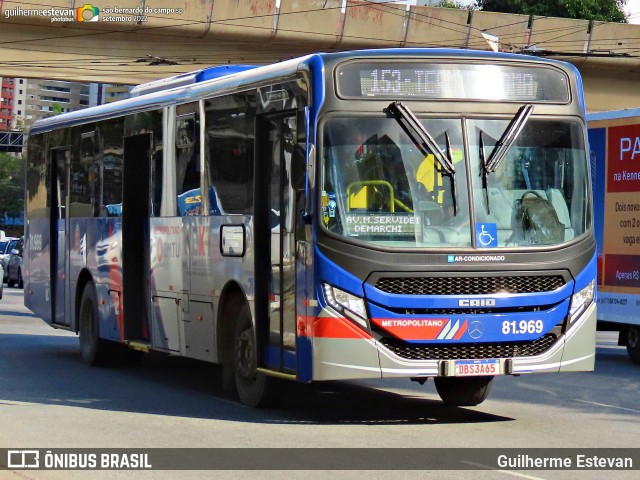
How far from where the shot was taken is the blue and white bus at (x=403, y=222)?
1132cm

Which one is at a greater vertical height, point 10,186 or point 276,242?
point 276,242

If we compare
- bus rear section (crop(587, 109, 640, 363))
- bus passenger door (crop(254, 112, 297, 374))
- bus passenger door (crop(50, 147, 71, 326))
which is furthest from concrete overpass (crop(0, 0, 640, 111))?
bus passenger door (crop(254, 112, 297, 374))

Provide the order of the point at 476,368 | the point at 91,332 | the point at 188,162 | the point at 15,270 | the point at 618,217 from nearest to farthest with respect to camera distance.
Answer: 1. the point at 476,368
2. the point at 188,162
3. the point at 91,332
4. the point at 618,217
5. the point at 15,270

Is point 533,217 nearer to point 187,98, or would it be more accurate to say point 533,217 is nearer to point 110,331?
point 187,98

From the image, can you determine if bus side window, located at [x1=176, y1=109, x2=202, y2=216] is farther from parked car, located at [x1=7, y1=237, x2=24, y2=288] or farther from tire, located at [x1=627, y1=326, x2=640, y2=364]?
parked car, located at [x1=7, y1=237, x2=24, y2=288]

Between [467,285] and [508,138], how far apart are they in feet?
4.14

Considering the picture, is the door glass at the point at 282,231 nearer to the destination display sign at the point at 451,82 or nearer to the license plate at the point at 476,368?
Result: the destination display sign at the point at 451,82

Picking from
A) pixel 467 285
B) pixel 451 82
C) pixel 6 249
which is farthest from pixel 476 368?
pixel 6 249

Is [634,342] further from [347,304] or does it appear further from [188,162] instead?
[347,304]

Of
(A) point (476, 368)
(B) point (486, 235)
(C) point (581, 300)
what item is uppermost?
(B) point (486, 235)

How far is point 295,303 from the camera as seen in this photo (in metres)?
11.7

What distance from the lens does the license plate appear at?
37.5 feet

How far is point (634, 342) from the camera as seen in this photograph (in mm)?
18828

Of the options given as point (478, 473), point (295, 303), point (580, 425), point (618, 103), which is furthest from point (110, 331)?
point (618, 103)
